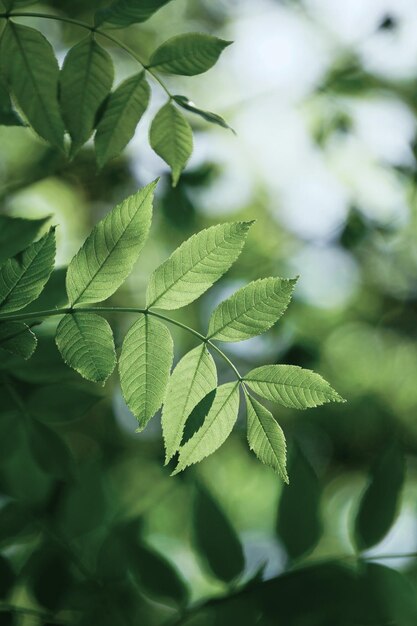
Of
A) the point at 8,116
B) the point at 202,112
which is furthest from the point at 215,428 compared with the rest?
the point at 8,116

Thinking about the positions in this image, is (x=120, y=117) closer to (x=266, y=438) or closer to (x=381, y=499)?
(x=266, y=438)

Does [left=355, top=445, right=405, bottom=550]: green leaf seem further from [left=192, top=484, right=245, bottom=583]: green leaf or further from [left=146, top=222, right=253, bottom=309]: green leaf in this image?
[left=146, top=222, right=253, bottom=309]: green leaf

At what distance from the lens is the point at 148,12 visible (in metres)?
0.79

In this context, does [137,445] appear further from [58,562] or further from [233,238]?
[233,238]

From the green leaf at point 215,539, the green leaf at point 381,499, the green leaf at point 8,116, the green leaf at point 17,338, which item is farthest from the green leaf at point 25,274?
the green leaf at point 381,499

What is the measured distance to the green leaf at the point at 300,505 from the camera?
3.49ft

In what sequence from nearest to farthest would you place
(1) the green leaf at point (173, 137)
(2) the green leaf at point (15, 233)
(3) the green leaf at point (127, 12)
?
(3) the green leaf at point (127, 12) → (1) the green leaf at point (173, 137) → (2) the green leaf at point (15, 233)

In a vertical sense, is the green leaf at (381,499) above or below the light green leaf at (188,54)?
below

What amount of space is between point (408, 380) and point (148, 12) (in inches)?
123

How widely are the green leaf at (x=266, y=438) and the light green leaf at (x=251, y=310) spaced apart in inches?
3.2

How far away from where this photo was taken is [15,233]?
1.02m

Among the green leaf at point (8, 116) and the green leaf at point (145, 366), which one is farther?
the green leaf at point (8, 116)

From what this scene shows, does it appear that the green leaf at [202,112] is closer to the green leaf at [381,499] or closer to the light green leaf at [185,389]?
the light green leaf at [185,389]

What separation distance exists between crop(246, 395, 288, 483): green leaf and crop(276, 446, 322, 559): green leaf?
32cm
